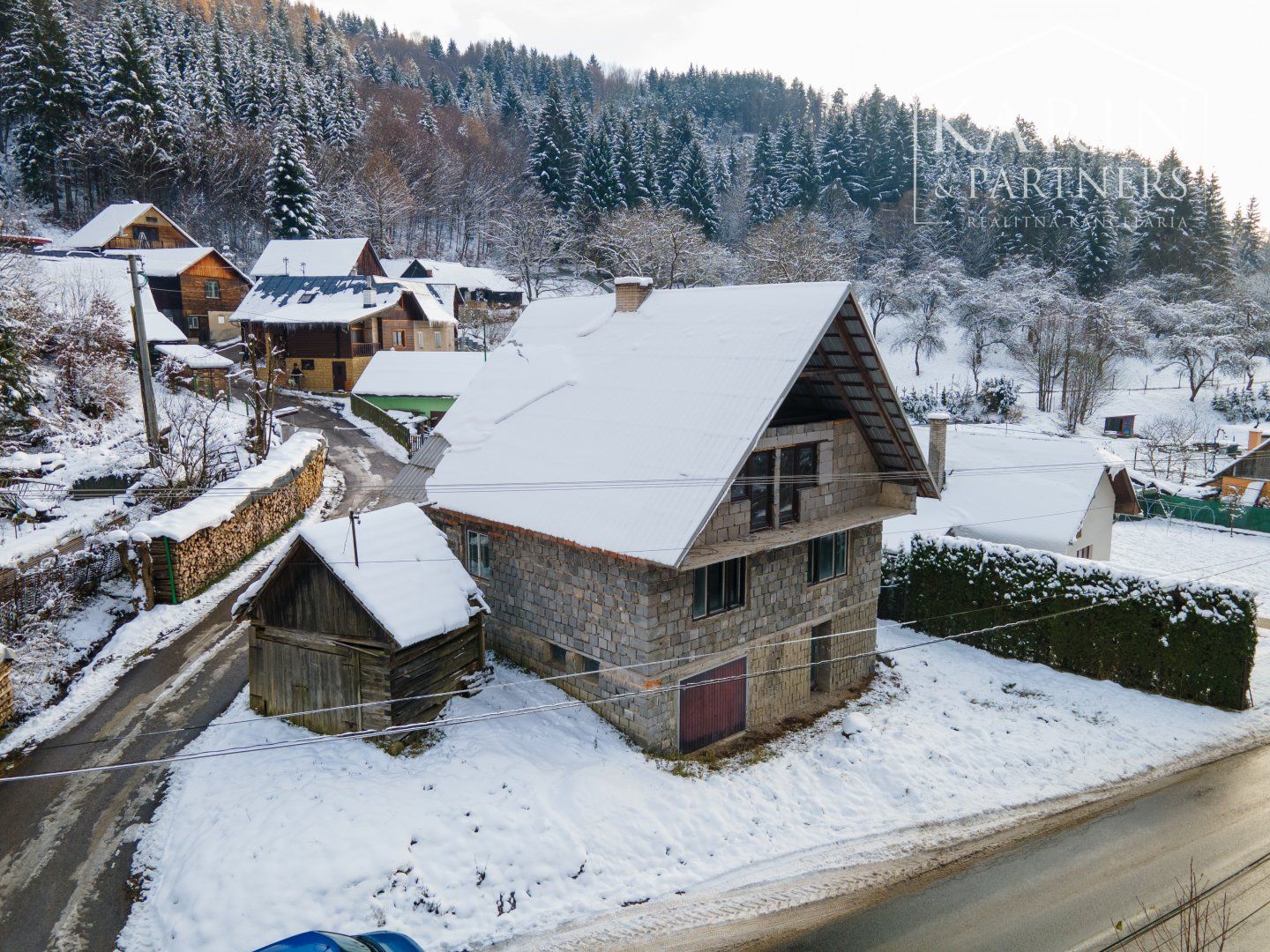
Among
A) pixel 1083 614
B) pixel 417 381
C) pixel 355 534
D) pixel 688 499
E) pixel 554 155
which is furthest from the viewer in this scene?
pixel 554 155

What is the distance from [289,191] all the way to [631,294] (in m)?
58.7

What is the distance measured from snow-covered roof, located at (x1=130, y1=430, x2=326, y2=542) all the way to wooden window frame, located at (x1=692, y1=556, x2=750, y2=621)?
15.9m

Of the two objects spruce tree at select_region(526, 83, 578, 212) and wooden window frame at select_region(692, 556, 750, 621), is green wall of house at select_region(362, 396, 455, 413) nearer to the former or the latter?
wooden window frame at select_region(692, 556, 750, 621)

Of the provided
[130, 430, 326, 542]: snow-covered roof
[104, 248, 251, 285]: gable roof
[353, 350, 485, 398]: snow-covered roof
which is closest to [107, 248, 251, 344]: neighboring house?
[104, 248, 251, 285]: gable roof

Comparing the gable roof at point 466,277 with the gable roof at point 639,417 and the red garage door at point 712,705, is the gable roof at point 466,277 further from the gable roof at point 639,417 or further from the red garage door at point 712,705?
the red garage door at point 712,705

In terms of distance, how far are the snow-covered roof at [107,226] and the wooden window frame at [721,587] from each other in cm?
6507

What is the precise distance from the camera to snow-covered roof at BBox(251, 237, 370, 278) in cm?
5991

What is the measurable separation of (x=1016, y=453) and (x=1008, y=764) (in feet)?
57.4

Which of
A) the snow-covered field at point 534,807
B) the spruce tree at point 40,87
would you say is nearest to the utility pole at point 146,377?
the snow-covered field at point 534,807

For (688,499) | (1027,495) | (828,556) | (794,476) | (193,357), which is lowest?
(828,556)

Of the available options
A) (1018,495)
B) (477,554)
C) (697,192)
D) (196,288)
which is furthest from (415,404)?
(697,192)

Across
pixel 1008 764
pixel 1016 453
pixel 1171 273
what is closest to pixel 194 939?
pixel 1008 764

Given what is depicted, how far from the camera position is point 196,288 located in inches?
2404

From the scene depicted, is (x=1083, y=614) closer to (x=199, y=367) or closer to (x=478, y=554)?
(x=478, y=554)
